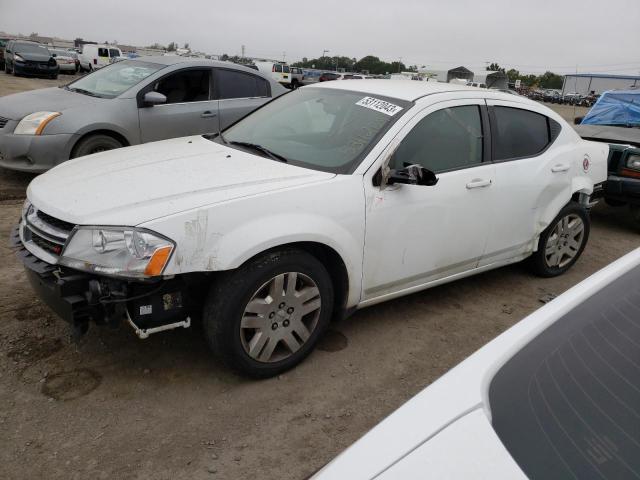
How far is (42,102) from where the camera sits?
6039 millimetres

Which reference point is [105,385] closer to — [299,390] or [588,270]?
[299,390]

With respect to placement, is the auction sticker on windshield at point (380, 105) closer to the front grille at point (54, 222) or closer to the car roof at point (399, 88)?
the car roof at point (399, 88)

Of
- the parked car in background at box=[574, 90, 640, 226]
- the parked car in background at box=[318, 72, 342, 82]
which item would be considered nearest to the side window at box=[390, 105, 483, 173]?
the parked car in background at box=[574, 90, 640, 226]

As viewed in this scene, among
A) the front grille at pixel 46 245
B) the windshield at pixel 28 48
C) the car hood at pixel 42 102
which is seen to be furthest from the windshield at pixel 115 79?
the windshield at pixel 28 48

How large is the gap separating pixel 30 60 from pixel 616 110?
25.3 metres

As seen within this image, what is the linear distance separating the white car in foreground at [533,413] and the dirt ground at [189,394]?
1.18 meters

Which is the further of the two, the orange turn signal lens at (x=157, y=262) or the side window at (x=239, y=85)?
the side window at (x=239, y=85)

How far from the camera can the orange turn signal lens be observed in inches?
93.7

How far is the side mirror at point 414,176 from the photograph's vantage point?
295 cm

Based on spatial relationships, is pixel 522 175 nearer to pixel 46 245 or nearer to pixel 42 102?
pixel 46 245

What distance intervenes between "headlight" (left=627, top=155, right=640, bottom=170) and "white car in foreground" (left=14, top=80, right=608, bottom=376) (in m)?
2.42

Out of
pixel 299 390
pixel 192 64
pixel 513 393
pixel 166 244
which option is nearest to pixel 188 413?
pixel 299 390

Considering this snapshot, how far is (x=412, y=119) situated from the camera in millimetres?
3238

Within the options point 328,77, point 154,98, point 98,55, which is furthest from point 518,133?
point 98,55
